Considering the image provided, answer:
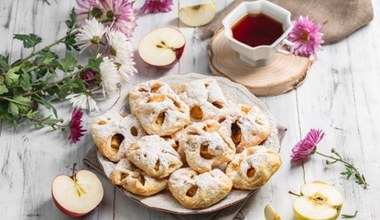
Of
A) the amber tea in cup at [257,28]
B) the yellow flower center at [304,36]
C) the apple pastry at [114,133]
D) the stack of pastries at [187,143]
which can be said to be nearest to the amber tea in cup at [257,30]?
the amber tea in cup at [257,28]

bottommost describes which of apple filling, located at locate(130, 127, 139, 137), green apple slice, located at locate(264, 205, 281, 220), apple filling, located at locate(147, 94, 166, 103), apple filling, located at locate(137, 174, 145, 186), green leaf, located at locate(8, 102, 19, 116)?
green leaf, located at locate(8, 102, 19, 116)

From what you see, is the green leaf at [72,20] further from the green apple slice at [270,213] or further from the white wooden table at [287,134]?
the green apple slice at [270,213]

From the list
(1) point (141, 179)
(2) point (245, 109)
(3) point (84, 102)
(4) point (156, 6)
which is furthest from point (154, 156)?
(4) point (156, 6)

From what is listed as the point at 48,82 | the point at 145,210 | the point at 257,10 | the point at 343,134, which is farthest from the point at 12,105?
the point at 343,134

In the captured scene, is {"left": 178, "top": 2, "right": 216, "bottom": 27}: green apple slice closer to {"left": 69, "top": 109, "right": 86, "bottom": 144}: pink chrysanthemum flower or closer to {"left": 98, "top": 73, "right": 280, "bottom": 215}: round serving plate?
{"left": 98, "top": 73, "right": 280, "bottom": 215}: round serving plate

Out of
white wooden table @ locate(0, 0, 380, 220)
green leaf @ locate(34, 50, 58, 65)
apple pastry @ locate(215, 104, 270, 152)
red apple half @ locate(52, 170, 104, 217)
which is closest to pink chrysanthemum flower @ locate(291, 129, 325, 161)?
white wooden table @ locate(0, 0, 380, 220)

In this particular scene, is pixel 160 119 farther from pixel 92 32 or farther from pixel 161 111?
pixel 92 32
